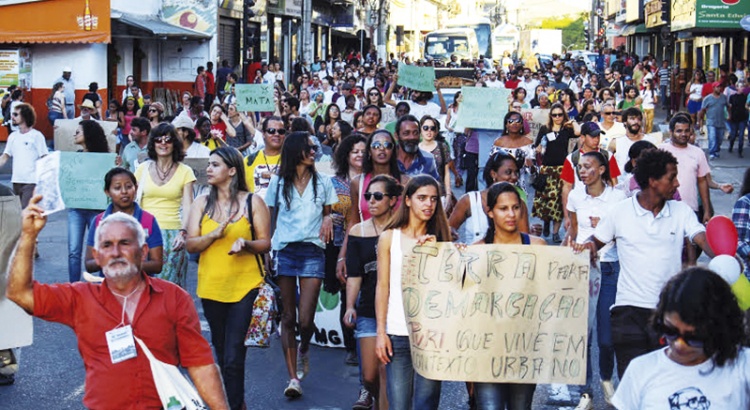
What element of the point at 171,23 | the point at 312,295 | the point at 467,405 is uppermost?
the point at 171,23

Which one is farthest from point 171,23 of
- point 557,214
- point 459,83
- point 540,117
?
point 557,214

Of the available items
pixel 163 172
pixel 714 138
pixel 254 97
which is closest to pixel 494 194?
pixel 163 172

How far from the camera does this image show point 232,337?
6617mm

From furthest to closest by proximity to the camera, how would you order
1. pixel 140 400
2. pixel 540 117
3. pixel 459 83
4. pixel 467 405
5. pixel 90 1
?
pixel 459 83, pixel 90 1, pixel 540 117, pixel 467 405, pixel 140 400

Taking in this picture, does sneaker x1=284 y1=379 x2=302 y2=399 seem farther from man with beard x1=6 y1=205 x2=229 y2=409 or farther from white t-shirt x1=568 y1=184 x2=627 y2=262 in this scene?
man with beard x1=6 y1=205 x2=229 y2=409

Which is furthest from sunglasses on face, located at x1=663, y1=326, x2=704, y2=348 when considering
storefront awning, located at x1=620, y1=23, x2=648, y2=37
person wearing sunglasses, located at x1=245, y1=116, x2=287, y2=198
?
storefront awning, located at x1=620, y1=23, x2=648, y2=37

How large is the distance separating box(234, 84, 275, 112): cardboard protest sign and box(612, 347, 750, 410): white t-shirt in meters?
14.1

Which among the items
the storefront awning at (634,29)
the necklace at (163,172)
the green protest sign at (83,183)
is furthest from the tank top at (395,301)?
the storefront awning at (634,29)

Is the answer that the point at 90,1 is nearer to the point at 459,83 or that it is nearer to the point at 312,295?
the point at 459,83

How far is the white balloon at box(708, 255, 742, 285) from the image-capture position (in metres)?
4.66

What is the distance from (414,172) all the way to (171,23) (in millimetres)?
24725

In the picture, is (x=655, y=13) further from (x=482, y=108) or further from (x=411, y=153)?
(x=411, y=153)

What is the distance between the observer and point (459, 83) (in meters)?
29.9

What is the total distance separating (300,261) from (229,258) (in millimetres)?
955
